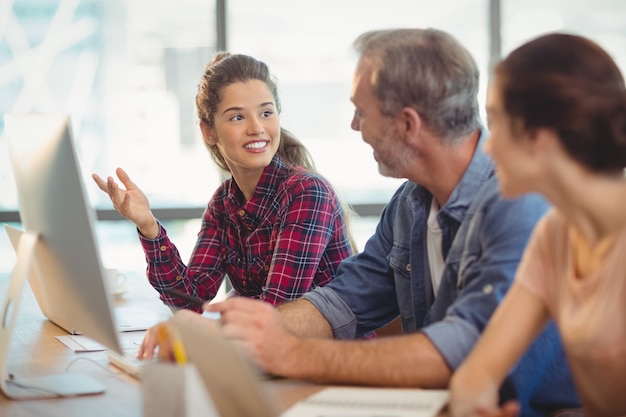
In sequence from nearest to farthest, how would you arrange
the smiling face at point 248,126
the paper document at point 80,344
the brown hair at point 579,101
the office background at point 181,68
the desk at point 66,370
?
the brown hair at point 579,101, the desk at point 66,370, the paper document at point 80,344, the smiling face at point 248,126, the office background at point 181,68

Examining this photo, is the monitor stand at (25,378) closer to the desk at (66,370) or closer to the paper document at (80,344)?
the desk at (66,370)

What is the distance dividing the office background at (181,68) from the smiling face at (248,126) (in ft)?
8.24

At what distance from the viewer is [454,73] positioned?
1695 millimetres

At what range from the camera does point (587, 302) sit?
1.27 m

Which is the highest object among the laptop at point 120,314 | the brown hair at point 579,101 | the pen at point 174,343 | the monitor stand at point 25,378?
the brown hair at point 579,101

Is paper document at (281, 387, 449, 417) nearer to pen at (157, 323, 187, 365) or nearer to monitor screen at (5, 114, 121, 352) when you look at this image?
pen at (157, 323, 187, 365)

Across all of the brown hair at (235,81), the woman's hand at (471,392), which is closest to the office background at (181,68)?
the brown hair at (235,81)

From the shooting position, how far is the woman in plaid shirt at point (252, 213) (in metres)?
2.39

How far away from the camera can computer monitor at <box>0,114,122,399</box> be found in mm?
1421

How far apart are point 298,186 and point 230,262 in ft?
1.07

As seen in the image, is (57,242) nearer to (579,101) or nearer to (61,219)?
(61,219)

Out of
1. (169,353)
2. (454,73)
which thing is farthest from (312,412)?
(454,73)

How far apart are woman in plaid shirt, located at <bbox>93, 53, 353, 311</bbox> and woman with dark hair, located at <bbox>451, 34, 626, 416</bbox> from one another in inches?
41.0

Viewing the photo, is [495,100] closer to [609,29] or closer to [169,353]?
[169,353]
